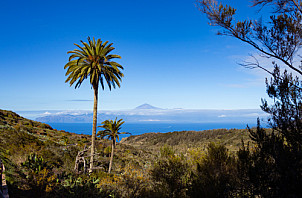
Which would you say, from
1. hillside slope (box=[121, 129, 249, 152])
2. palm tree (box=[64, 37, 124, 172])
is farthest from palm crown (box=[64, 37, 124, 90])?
hillside slope (box=[121, 129, 249, 152])

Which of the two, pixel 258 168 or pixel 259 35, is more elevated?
pixel 259 35

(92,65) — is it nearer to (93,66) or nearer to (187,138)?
(93,66)

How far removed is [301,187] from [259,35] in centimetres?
523

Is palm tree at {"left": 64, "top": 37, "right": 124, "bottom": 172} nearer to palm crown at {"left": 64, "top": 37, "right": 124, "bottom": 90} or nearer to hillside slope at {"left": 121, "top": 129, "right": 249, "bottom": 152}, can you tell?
palm crown at {"left": 64, "top": 37, "right": 124, "bottom": 90}

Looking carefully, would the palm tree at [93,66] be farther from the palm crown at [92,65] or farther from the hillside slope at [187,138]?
the hillside slope at [187,138]

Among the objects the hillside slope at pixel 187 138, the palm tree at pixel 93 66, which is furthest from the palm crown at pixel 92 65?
the hillside slope at pixel 187 138

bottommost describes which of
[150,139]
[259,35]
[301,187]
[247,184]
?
[150,139]

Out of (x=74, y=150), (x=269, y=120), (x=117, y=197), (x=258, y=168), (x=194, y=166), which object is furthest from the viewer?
(x=74, y=150)

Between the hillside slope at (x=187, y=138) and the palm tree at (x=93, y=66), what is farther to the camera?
the hillside slope at (x=187, y=138)

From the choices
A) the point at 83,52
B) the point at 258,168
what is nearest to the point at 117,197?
the point at 258,168

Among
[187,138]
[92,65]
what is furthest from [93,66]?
[187,138]

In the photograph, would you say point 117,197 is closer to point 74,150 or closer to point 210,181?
point 210,181

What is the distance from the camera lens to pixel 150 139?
2552 inches

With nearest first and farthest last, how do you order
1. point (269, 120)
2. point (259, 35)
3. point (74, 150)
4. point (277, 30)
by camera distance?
point (269, 120)
point (277, 30)
point (259, 35)
point (74, 150)
